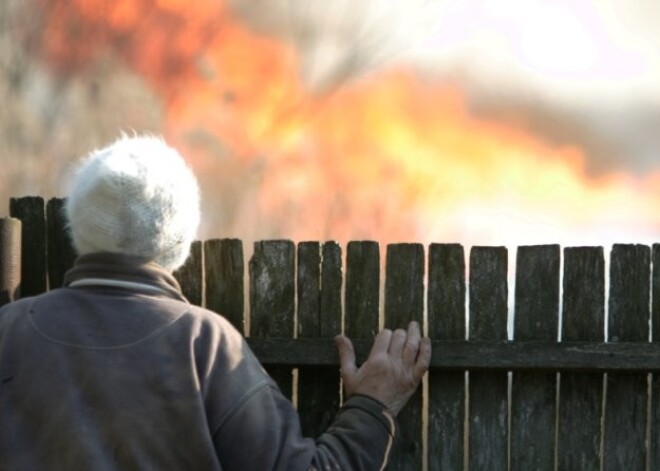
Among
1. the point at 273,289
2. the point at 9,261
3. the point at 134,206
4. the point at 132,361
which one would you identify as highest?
the point at 134,206

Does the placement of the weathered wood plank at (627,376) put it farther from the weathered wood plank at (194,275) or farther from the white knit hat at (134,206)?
the white knit hat at (134,206)

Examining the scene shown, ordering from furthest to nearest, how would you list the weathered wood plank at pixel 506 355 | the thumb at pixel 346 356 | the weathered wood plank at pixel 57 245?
the weathered wood plank at pixel 57 245
the weathered wood plank at pixel 506 355
the thumb at pixel 346 356

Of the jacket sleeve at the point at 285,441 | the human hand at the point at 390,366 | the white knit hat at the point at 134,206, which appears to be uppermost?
the white knit hat at the point at 134,206

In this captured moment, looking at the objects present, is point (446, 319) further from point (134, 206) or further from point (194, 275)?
point (134, 206)

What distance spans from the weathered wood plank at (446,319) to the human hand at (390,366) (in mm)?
136

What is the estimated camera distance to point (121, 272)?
3258mm

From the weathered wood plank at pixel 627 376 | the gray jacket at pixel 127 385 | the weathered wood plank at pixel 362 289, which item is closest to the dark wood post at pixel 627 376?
the weathered wood plank at pixel 627 376

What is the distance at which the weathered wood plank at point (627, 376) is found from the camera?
4.45 meters

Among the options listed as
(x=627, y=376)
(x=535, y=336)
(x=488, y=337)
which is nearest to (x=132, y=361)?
(x=488, y=337)

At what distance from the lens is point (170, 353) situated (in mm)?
3182

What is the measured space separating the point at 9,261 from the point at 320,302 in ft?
4.59

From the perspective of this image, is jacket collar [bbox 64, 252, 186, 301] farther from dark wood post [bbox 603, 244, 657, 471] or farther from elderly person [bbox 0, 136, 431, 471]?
dark wood post [bbox 603, 244, 657, 471]

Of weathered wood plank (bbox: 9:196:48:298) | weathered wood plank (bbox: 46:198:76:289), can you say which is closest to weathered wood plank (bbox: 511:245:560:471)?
weathered wood plank (bbox: 46:198:76:289)

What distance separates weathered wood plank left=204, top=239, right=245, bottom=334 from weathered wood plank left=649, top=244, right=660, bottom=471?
71.4 inches
